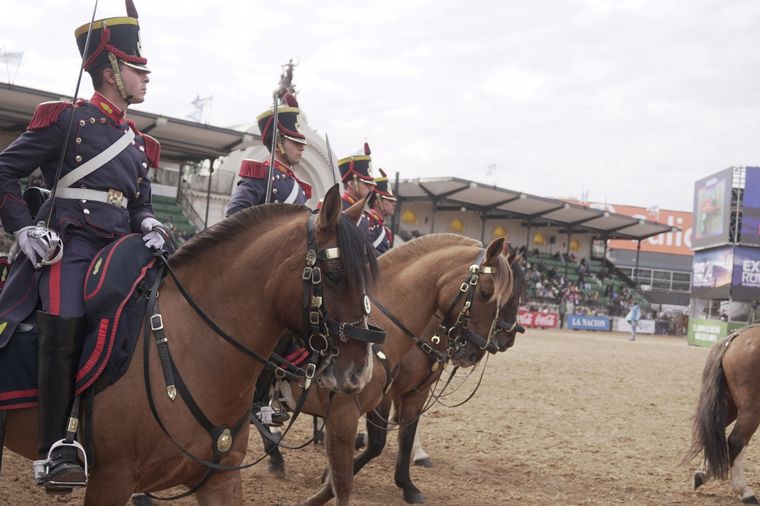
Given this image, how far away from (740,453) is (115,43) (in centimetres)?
689

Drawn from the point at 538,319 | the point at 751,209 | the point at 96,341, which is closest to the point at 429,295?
the point at 96,341

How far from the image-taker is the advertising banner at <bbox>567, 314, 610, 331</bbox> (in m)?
39.5

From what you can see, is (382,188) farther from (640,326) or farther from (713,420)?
(640,326)

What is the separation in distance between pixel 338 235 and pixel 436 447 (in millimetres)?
5899

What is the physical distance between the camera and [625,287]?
49.4 meters

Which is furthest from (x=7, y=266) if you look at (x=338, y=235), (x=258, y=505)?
(x=258, y=505)

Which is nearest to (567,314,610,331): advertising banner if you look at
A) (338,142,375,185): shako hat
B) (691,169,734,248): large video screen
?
(691,169,734,248): large video screen

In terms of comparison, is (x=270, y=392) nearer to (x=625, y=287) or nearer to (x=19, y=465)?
(x=19, y=465)

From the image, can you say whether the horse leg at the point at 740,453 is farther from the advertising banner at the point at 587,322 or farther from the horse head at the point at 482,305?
the advertising banner at the point at 587,322

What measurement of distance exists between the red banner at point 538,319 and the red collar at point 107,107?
111 feet

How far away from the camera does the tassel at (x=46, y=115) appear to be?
3395 mm

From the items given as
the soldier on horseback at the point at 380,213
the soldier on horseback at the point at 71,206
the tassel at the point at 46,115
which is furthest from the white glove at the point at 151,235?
the soldier on horseback at the point at 380,213

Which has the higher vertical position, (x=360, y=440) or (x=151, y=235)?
(x=151, y=235)

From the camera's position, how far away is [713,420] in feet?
24.1
